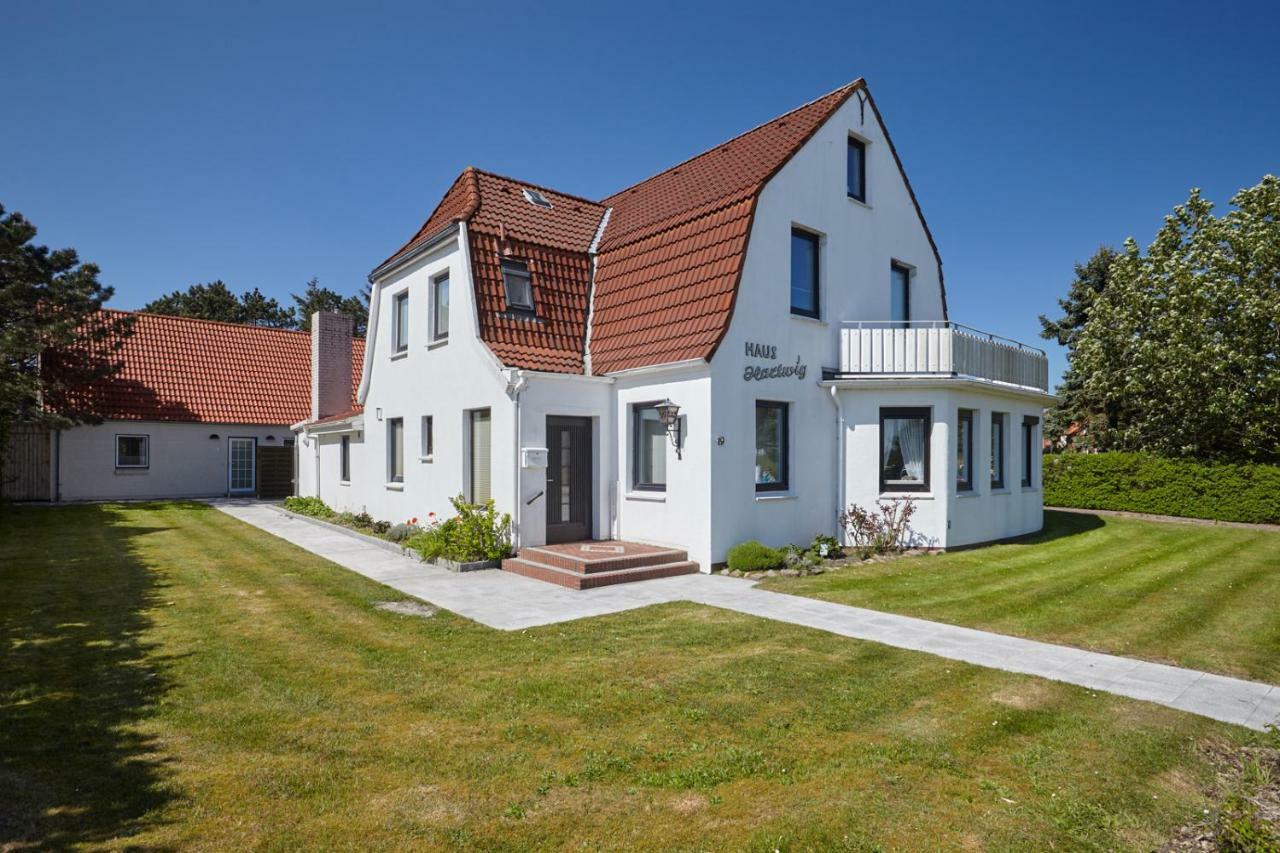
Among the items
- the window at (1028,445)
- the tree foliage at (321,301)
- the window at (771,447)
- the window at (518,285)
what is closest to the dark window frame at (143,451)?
the window at (518,285)

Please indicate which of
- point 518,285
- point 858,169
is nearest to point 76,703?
point 518,285

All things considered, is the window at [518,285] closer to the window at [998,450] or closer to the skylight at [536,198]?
the skylight at [536,198]

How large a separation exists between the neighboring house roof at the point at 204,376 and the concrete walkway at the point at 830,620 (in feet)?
50.0

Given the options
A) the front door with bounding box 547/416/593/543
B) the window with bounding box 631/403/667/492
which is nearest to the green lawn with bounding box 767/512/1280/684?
the window with bounding box 631/403/667/492

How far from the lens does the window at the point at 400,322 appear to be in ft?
56.1

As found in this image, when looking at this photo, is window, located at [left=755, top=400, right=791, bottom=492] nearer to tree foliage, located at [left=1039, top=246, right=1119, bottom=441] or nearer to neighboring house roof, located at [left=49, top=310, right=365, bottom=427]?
neighboring house roof, located at [left=49, top=310, right=365, bottom=427]

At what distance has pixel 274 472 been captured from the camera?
25.9 meters

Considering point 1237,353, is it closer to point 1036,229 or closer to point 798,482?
point 1036,229

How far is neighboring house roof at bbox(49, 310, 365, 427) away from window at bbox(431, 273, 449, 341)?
14497 millimetres

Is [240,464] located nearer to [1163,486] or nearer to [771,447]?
[771,447]

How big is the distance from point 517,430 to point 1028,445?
498 inches

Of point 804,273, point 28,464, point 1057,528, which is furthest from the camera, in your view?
point 28,464

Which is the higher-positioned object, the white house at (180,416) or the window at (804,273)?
the window at (804,273)

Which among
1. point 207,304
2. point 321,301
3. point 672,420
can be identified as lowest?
point 672,420
